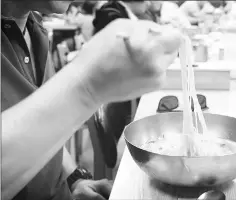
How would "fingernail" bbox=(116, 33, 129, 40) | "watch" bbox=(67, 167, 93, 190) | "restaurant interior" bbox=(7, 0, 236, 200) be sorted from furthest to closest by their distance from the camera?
"watch" bbox=(67, 167, 93, 190)
"restaurant interior" bbox=(7, 0, 236, 200)
"fingernail" bbox=(116, 33, 129, 40)

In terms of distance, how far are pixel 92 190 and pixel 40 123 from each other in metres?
0.51

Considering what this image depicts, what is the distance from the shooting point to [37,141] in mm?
607

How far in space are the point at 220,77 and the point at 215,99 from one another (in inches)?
6.0

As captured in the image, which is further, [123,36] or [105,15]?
[105,15]

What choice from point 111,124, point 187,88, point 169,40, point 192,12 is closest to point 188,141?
point 187,88

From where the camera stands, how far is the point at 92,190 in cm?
106

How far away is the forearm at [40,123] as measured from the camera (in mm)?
601

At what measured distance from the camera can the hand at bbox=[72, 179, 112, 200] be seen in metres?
1.04

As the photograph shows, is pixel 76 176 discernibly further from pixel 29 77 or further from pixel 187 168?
pixel 187 168

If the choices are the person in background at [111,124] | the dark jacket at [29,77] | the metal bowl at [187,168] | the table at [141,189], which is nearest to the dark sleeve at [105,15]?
the person in background at [111,124]

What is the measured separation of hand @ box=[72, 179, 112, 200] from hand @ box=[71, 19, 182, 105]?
0.49m

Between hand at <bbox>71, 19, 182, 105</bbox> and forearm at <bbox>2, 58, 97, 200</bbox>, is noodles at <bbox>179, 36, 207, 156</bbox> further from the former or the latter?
forearm at <bbox>2, 58, 97, 200</bbox>

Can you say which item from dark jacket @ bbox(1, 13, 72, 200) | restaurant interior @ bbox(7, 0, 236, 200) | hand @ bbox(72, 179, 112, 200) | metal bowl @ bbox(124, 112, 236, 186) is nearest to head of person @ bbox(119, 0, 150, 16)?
restaurant interior @ bbox(7, 0, 236, 200)

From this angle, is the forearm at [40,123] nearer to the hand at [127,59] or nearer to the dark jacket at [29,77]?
the hand at [127,59]
